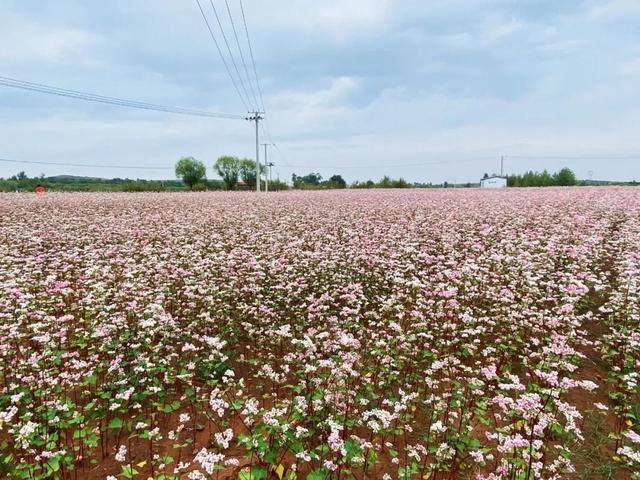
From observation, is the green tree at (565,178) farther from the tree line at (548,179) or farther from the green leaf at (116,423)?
the green leaf at (116,423)

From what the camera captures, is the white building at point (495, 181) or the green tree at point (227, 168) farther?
the green tree at point (227, 168)

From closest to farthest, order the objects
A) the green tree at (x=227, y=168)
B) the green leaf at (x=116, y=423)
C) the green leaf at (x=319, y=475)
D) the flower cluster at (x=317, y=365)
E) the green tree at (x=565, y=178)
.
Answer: the green leaf at (x=319, y=475)
the flower cluster at (x=317, y=365)
the green leaf at (x=116, y=423)
the green tree at (x=565, y=178)
the green tree at (x=227, y=168)

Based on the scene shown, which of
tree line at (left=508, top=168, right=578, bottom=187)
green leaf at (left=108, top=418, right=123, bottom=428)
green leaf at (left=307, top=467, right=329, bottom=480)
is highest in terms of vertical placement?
tree line at (left=508, top=168, right=578, bottom=187)

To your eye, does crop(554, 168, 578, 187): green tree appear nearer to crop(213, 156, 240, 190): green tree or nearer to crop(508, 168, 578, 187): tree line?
crop(508, 168, 578, 187): tree line

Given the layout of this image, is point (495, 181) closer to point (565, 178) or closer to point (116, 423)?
point (565, 178)

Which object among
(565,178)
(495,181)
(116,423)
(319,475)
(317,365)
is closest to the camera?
(319,475)

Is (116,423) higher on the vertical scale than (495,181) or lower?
lower

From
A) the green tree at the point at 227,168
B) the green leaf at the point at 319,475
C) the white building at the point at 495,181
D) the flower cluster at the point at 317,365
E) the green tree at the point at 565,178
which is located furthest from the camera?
the green tree at the point at 227,168

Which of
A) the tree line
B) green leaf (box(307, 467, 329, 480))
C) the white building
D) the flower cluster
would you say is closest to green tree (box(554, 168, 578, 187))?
→ the tree line

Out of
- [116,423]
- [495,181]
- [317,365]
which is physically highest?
[495,181]

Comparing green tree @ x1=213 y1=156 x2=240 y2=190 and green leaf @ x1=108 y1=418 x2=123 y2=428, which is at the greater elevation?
green tree @ x1=213 y1=156 x2=240 y2=190

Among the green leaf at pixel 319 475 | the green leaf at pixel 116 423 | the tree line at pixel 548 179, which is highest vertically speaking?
the tree line at pixel 548 179

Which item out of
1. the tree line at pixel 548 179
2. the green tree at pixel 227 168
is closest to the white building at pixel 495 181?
the tree line at pixel 548 179

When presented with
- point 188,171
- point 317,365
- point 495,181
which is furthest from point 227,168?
point 317,365
